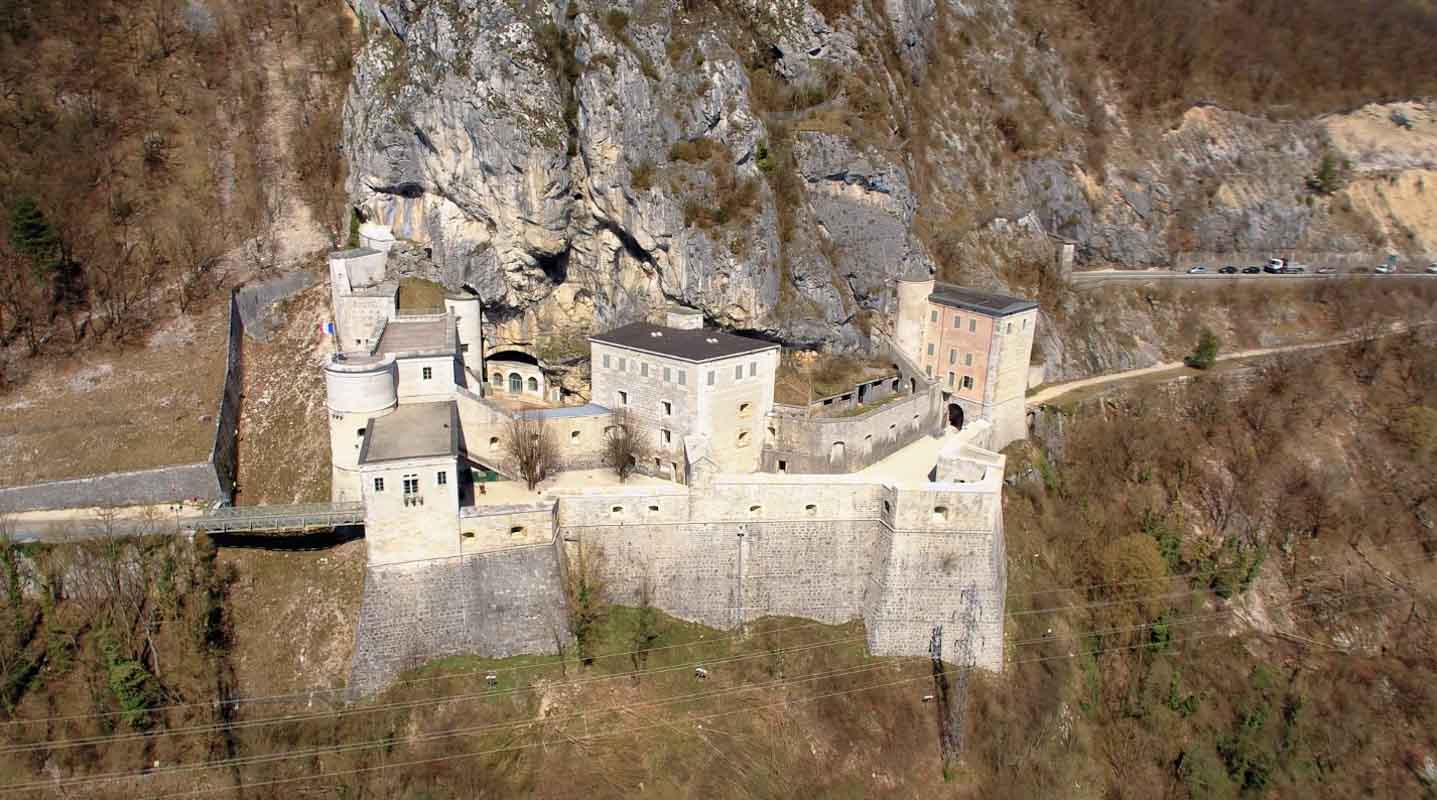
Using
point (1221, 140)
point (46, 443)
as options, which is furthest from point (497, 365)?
point (1221, 140)

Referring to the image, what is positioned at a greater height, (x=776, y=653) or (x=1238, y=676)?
(x=776, y=653)

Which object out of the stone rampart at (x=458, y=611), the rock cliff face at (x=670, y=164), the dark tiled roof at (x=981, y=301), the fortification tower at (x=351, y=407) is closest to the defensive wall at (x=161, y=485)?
the fortification tower at (x=351, y=407)

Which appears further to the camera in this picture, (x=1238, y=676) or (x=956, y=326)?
(x=956, y=326)

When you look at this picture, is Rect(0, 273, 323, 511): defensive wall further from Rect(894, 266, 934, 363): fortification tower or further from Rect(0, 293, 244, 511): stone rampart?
Rect(894, 266, 934, 363): fortification tower

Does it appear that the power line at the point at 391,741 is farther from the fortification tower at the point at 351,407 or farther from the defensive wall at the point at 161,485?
the defensive wall at the point at 161,485

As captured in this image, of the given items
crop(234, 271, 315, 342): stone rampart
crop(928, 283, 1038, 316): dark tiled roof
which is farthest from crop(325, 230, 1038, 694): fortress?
crop(928, 283, 1038, 316): dark tiled roof

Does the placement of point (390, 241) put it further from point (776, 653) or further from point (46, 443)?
point (776, 653)
